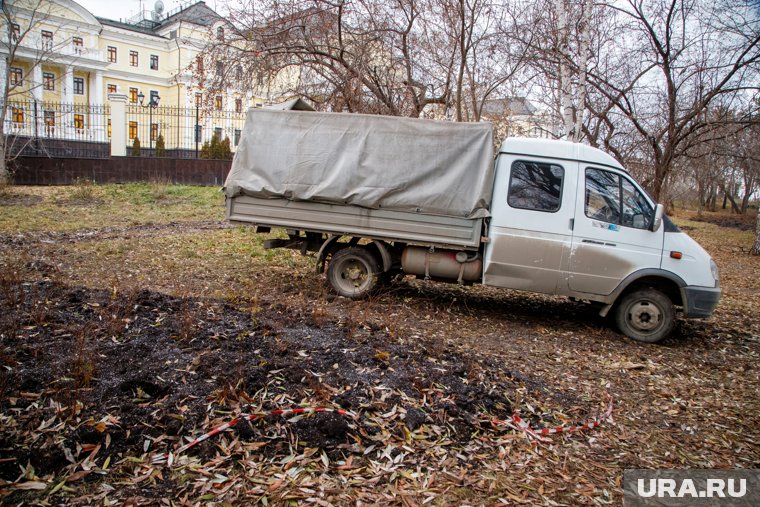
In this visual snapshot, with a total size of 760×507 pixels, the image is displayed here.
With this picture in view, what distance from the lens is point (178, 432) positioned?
3586mm

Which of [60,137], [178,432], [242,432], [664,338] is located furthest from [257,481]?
[60,137]

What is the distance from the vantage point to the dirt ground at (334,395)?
10.7 feet

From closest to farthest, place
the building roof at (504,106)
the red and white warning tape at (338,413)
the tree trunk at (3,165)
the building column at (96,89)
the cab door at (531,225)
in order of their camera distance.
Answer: the red and white warning tape at (338,413) → the cab door at (531,225) → the building roof at (504,106) → the tree trunk at (3,165) → the building column at (96,89)

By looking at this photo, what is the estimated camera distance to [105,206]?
15.7 metres

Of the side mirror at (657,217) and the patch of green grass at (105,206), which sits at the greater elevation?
the side mirror at (657,217)

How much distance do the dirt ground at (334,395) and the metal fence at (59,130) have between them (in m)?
14.4

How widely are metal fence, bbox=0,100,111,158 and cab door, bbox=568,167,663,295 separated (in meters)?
18.8

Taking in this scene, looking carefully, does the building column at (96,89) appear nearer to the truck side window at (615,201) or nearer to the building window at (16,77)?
the building window at (16,77)

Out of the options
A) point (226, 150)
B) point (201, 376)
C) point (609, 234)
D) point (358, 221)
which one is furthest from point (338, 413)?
point (226, 150)

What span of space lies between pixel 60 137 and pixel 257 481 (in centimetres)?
2328

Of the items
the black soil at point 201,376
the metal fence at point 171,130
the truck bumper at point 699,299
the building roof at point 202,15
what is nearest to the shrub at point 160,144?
the metal fence at point 171,130

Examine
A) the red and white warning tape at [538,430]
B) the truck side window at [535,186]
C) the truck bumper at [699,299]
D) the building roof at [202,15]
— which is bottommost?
the red and white warning tape at [538,430]

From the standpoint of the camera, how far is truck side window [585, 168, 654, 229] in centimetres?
678

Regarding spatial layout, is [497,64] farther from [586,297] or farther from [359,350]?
[359,350]
